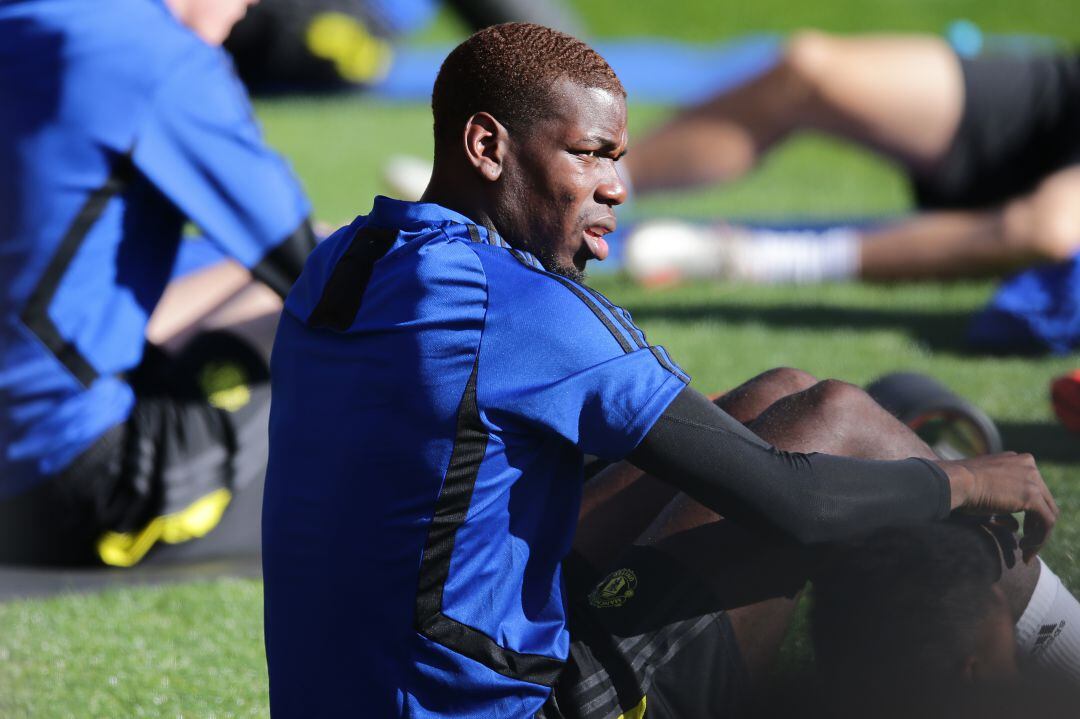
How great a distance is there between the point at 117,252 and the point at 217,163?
0.27 metres

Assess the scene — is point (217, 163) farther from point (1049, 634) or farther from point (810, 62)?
point (810, 62)

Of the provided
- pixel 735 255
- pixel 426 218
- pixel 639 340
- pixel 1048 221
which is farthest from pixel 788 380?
pixel 735 255

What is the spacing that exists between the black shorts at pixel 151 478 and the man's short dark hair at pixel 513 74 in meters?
1.39

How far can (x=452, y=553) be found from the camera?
1619mm

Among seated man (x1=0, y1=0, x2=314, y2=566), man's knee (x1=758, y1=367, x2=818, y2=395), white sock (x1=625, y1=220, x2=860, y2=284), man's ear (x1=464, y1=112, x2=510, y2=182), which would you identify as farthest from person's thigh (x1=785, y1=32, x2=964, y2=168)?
man's ear (x1=464, y1=112, x2=510, y2=182)

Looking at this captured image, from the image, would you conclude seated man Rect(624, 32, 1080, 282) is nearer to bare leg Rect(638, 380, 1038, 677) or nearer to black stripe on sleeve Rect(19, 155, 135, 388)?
black stripe on sleeve Rect(19, 155, 135, 388)

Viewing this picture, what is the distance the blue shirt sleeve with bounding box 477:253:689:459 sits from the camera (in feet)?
5.07

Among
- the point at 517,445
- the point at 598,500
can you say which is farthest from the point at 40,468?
the point at 517,445

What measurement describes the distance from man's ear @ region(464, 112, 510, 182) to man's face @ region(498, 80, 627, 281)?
0.01m

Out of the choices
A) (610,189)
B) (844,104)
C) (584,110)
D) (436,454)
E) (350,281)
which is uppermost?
(584,110)

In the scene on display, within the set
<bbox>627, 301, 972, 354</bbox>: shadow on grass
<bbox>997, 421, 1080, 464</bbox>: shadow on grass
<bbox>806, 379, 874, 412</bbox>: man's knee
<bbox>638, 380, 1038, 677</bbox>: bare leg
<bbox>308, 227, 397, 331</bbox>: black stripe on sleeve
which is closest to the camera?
<bbox>308, 227, 397, 331</bbox>: black stripe on sleeve

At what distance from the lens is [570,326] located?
1550 millimetres

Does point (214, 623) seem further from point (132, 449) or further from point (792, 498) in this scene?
point (792, 498)

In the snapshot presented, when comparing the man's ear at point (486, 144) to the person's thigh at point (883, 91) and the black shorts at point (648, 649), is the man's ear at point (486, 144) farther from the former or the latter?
the person's thigh at point (883, 91)
